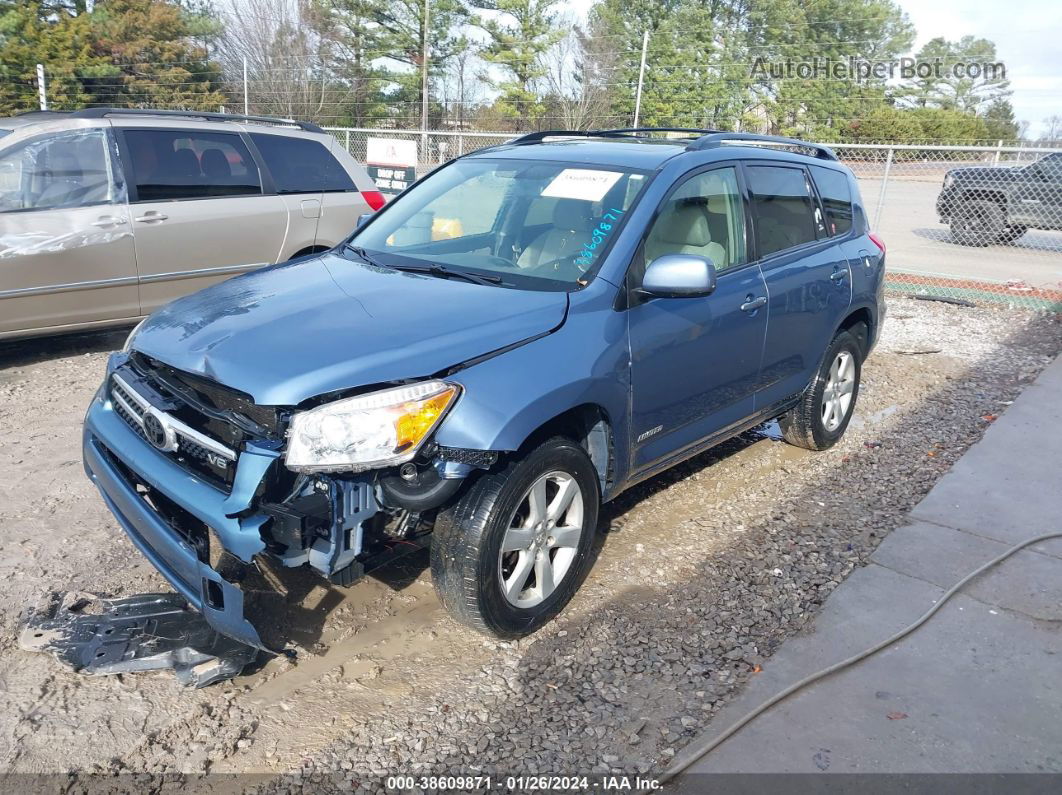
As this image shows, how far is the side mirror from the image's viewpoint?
11.3 ft

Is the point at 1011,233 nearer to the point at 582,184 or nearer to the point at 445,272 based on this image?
the point at 582,184

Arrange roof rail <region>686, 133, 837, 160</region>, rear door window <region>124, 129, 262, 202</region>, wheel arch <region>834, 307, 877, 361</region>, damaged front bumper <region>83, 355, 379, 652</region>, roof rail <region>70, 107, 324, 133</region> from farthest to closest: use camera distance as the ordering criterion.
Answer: rear door window <region>124, 129, 262, 202</region>, roof rail <region>70, 107, 324, 133</region>, wheel arch <region>834, 307, 877, 361</region>, roof rail <region>686, 133, 837, 160</region>, damaged front bumper <region>83, 355, 379, 652</region>

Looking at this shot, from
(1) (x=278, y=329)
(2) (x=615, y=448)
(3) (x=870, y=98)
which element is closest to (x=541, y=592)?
(2) (x=615, y=448)

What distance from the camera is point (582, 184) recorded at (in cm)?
391

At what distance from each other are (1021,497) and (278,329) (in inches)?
167

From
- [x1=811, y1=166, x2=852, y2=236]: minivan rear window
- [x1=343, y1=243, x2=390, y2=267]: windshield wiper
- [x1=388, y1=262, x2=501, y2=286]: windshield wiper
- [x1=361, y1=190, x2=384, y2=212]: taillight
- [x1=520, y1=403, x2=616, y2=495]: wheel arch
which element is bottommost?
[x1=520, y1=403, x2=616, y2=495]: wheel arch

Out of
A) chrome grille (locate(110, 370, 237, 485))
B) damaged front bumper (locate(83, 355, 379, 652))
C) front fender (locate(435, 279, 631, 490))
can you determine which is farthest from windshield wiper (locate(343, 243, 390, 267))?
damaged front bumper (locate(83, 355, 379, 652))

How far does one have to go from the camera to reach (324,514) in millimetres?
2734

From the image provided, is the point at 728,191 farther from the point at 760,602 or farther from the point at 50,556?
the point at 50,556

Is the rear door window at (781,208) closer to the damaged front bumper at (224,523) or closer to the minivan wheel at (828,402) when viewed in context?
the minivan wheel at (828,402)

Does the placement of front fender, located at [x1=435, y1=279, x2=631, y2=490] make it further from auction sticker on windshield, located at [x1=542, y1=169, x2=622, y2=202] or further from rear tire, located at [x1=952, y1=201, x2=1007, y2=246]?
rear tire, located at [x1=952, y1=201, x2=1007, y2=246]

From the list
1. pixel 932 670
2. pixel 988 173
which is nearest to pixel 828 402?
pixel 932 670

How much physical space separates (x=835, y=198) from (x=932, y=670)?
10.2ft

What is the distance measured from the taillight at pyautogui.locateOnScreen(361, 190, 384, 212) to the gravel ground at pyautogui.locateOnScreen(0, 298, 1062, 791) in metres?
3.31
